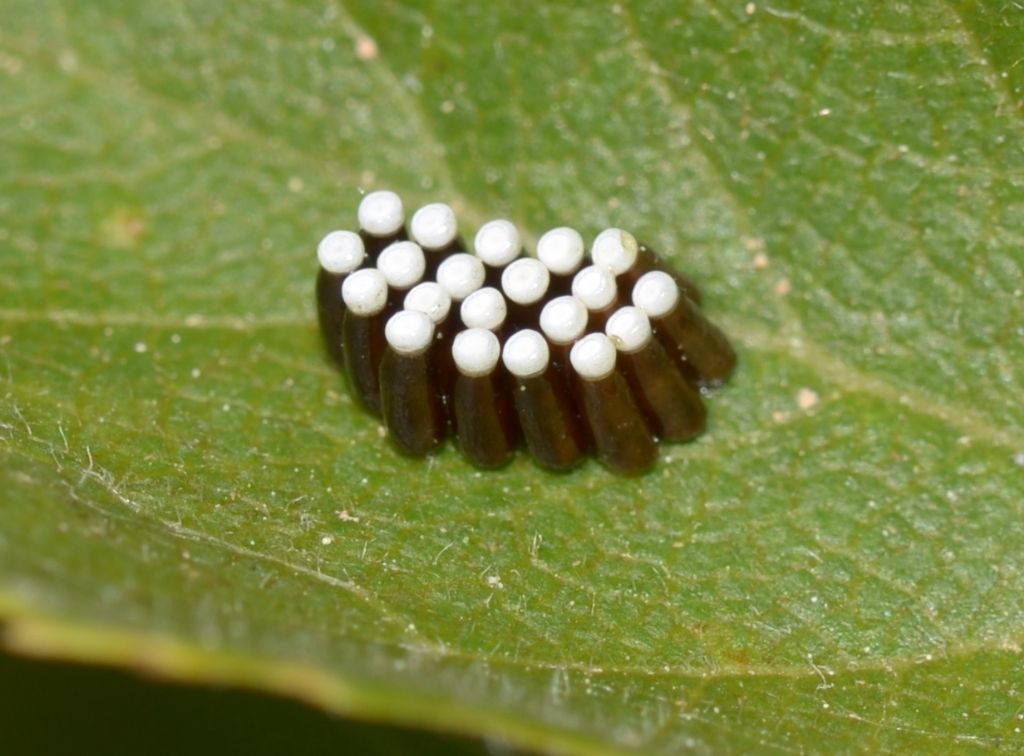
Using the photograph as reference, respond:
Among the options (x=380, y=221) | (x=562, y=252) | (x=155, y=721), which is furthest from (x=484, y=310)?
(x=155, y=721)

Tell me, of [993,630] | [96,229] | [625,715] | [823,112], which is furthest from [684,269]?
[96,229]

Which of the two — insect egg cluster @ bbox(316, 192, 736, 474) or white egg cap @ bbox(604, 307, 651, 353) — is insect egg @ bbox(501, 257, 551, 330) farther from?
white egg cap @ bbox(604, 307, 651, 353)

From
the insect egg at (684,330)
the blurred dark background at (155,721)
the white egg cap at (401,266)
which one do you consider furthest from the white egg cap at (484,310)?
the blurred dark background at (155,721)

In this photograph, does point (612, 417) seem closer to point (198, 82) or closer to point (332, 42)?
point (332, 42)

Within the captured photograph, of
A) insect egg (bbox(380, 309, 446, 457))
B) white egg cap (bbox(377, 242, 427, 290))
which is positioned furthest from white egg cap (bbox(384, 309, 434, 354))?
white egg cap (bbox(377, 242, 427, 290))

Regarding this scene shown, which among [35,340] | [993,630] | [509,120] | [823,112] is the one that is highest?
[823,112]

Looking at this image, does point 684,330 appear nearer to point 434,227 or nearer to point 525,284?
point 525,284
